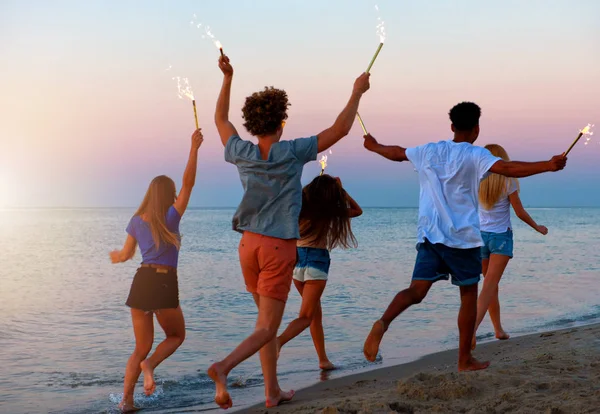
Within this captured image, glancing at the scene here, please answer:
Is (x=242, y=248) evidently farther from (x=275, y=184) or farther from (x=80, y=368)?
(x=80, y=368)

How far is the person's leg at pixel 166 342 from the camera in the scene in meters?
5.13

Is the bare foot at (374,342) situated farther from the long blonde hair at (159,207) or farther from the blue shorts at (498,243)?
the blue shorts at (498,243)

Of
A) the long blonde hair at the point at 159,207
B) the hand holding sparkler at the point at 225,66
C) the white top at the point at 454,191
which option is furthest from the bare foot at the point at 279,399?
the hand holding sparkler at the point at 225,66

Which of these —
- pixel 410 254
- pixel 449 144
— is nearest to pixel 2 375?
pixel 449 144

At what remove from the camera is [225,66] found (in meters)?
4.78

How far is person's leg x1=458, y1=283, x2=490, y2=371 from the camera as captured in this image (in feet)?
17.0

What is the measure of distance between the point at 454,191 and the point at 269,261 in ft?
4.68

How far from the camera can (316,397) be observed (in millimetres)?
5250

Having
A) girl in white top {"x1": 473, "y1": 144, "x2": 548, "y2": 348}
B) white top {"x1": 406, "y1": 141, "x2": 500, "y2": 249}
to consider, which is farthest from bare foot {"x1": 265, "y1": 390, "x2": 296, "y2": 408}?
girl in white top {"x1": 473, "y1": 144, "x2": 548, "y2": 348}

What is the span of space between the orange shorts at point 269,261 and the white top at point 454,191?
43.8 inches

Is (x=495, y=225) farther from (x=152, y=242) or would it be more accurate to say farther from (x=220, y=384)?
(x=220, y=384)

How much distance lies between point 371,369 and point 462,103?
291cm

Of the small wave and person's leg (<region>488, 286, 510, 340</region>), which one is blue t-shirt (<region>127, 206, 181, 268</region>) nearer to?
the small wave

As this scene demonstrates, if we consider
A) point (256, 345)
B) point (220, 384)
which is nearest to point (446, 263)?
point (256, 345)
